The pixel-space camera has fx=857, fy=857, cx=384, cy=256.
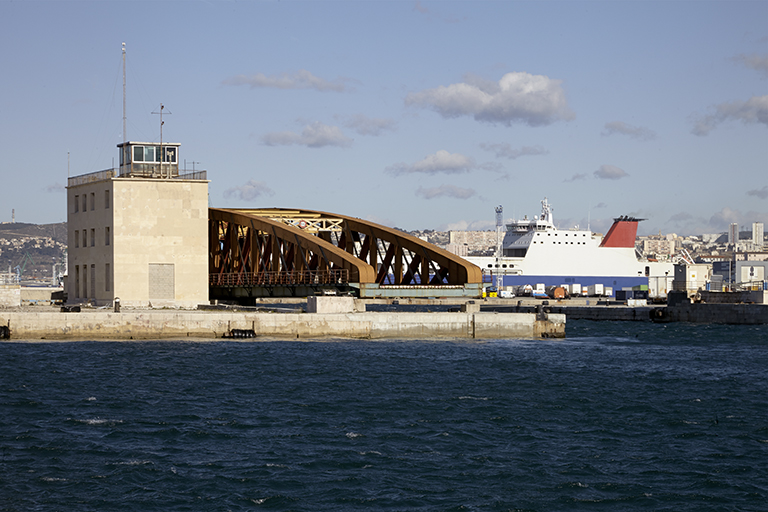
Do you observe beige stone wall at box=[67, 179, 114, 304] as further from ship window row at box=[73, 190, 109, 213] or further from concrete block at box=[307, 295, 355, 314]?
concrete block at box=[307, 295, 355, 314]

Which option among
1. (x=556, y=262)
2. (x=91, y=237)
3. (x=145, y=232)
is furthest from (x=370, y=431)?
(x=556, y=262)

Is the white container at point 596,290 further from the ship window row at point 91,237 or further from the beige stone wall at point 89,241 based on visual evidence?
the ship window row at point 91,237

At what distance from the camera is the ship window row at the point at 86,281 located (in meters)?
53.9

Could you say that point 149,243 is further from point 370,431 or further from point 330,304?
point 370,431

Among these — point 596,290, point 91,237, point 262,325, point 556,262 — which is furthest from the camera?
point 556,262

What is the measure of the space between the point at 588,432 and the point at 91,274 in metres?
40.1

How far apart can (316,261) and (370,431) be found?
3637 cm

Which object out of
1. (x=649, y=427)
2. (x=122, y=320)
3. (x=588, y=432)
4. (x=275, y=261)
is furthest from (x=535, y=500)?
(x=275, y=261)

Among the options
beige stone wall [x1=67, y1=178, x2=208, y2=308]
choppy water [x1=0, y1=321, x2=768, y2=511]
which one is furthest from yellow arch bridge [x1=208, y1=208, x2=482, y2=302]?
choppy water [x1=0, y1=321, x2=768, y2=511]

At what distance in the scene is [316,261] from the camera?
197ft

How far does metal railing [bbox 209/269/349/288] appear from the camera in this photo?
52625mm

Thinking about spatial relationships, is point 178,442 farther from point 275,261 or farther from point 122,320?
point 275,261

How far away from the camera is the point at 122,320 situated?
45031 mm

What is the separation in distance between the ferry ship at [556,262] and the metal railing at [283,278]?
2962 inches
